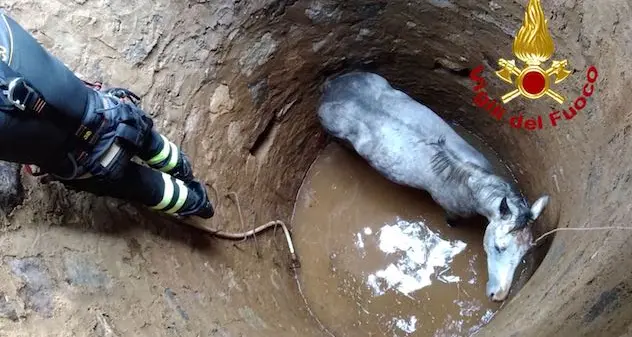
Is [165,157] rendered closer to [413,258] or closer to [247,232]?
[247,232]

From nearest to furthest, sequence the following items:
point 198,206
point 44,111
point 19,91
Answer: point 19,91 → point 44,111 → point 198,206

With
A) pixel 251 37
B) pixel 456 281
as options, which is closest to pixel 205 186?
pixel 251 37

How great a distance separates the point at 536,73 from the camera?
119 inches

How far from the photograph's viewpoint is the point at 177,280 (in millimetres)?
2635

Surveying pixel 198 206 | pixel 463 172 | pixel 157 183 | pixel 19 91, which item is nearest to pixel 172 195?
pixel 157 183

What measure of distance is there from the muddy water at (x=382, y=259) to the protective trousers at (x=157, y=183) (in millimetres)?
1121

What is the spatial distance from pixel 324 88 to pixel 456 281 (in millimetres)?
1353

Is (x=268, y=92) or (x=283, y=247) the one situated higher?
(x=268, y=92)

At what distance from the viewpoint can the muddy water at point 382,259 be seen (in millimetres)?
3350

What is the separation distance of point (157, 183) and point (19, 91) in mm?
822

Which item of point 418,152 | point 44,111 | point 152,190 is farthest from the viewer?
point 418,152

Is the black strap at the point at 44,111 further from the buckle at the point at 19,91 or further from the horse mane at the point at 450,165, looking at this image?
the horse mane at the point at 450,165

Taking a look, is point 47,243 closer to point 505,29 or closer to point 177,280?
point 177,280

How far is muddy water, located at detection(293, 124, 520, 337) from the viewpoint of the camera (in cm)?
335
